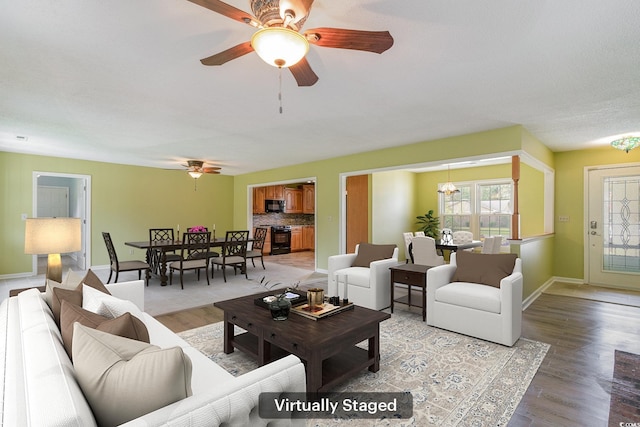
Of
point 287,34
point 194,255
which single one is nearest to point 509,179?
point 194,255

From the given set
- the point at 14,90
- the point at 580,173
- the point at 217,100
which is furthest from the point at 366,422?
the point at 580,173

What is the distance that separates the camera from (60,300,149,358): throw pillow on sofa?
1264 millimetres

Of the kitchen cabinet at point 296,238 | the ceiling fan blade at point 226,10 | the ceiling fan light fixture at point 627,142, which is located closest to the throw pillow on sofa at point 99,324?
the ceiling fan blade at point 226,10

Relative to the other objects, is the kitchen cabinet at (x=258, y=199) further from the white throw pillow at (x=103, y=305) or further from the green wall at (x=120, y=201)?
the white throw pillow at (x=103, y=305)

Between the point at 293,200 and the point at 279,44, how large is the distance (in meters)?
9.30

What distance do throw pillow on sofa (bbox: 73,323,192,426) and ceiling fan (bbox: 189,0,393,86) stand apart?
1469mm

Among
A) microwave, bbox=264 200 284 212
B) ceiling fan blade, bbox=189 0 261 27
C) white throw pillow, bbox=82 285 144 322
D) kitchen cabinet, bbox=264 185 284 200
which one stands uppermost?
ceiling fan blade, bbox=189 0 261 27

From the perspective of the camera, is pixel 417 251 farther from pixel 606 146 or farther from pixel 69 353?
pixel 69 353

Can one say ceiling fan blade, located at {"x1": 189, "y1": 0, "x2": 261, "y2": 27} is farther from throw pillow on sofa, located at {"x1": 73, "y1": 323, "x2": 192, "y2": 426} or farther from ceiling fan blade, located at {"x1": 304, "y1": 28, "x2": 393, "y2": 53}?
throw pillow on sofa, located at {"x1": 73, "y1": 323, "x2": 192, "y2": 426}

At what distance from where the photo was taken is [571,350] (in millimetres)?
2877

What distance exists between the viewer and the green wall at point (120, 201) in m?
6.00

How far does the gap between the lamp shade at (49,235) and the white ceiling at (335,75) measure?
1273 mm

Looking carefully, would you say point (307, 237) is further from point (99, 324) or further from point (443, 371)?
point (99, 324)

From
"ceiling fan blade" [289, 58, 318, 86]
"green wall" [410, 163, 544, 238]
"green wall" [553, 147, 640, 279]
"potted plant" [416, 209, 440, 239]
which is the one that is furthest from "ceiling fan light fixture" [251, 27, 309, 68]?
"potted plant" [416, 209, 440, 239]
